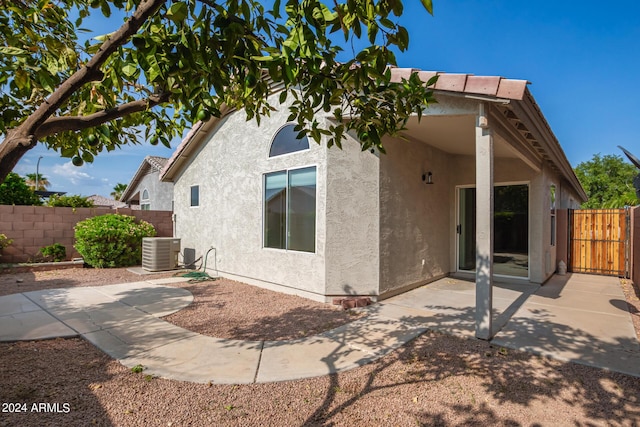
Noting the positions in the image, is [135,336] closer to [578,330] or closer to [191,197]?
[578,330]

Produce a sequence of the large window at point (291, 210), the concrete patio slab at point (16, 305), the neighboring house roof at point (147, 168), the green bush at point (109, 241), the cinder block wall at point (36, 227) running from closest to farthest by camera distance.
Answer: the concrete patio slab at point (16, 305)
the large window at point (291, 210)
the cinder block wall at point (36, 227)
the green bush at point (109, 241)
the neighboring house roof at point (147, 168)

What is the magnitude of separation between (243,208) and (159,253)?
3.58 m

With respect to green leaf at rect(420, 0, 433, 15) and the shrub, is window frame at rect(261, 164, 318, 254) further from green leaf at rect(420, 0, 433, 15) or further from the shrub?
the shrub

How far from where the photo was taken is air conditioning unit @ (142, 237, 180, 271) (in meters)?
10.2

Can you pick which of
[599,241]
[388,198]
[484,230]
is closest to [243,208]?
[388,198]

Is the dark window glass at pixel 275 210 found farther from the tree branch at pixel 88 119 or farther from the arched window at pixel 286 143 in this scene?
the tree branch at pixel 88 119

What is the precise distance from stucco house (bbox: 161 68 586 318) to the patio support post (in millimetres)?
18

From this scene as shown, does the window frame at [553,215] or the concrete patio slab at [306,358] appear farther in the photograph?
the window frame at [553,215]

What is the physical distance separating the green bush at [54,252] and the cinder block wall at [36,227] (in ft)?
0.66

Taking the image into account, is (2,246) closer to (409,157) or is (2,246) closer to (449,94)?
(409,157)

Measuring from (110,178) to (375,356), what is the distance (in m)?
37.6

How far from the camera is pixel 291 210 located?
7.44 meters

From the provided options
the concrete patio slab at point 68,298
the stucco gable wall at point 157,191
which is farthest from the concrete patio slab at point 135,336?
the stucco gable wall at point 157,191

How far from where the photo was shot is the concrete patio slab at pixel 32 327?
4594 millimetres
